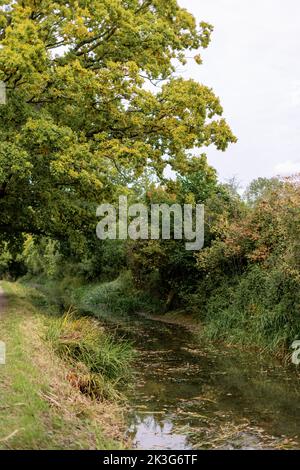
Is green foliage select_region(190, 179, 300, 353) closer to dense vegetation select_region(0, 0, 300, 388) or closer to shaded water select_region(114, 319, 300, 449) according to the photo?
dense vegetation select_region(0, 0, 300, 388)

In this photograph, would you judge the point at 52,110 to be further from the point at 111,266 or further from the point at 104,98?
the point at 111,266

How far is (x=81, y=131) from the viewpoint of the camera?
59.1ft

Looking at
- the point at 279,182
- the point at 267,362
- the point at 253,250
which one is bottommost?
the point at 267,362

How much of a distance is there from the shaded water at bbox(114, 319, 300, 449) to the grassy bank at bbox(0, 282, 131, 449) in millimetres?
756

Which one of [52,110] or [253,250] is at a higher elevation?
[52,110]

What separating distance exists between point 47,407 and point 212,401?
3811 millimetres

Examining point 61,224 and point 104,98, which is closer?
point 104,98

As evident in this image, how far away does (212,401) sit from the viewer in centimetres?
1014

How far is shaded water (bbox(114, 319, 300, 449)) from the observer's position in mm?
7991

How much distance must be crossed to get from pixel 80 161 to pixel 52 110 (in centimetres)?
318

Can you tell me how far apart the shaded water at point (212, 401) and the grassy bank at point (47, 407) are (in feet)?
2.48

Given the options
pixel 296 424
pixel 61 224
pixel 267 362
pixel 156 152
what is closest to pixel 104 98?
pixel 156 152

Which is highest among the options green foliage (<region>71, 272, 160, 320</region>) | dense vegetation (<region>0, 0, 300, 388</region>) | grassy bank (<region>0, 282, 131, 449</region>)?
dense vegetation (<region>0, 0, 300, 388</region>)

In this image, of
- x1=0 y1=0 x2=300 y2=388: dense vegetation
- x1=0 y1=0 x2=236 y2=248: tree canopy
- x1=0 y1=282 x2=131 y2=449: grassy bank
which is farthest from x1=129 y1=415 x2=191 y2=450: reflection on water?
x1=0 y1=0 x2=236 y2=248: tree canopy
